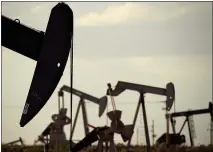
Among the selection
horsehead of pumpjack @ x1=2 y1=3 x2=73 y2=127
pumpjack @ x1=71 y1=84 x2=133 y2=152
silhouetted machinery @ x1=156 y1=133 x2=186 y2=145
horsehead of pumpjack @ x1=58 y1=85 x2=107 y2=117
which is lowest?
silhouetted machinery @ x1=156 y1=133 x2=186 y2=145

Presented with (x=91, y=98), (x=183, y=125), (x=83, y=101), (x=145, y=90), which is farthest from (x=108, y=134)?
(x=83, y=101)

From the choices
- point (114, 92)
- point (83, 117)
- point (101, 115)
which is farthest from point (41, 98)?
point (83, 117)

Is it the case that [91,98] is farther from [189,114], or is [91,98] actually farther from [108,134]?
[108,134]

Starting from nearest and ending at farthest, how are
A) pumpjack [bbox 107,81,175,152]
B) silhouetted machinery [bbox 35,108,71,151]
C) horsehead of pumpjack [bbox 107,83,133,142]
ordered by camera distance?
1. horsehead of pumpjack [bbox 107,83,133,142]
2. pumpjack [bbox 107,81,175,152]
3. silhouetted machinery [bbox 35,108,71,151]

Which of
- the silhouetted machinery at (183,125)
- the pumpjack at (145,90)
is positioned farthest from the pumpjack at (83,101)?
the pumpjack at (145,90)

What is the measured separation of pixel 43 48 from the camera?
5.16 metres

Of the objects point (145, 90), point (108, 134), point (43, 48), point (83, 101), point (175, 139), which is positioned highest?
point (43, 48)

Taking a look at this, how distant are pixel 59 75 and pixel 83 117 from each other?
657 inches

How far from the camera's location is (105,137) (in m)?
11.8

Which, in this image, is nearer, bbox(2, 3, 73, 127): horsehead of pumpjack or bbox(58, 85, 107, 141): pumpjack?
bbox(2, 3, 73, 127): horsehead of pumpjack

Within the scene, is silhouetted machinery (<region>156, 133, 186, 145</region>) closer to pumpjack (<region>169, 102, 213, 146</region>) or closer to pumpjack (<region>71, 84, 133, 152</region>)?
pumpjack (<region>169, 102, 213, 146</region>)

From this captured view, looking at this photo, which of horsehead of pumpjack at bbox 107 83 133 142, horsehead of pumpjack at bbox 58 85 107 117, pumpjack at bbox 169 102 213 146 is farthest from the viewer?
horsehead of pumpjack at bbox 58 85 107 117

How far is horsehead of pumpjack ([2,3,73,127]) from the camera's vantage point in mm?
5035

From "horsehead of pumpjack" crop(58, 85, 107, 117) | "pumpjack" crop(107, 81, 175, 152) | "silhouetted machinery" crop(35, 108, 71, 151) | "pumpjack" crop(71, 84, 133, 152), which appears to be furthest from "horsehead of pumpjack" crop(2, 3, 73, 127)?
"horsehead of pumpjack" crop(58, 85, 107, 117)
